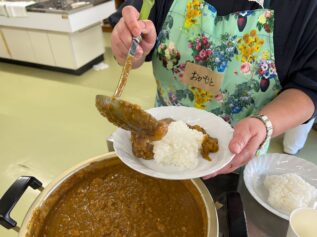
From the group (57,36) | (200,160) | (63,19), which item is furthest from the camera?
→ (57,36)

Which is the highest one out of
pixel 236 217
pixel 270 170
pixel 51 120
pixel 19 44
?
pixel 236 217

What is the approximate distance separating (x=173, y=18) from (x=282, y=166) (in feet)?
1.97

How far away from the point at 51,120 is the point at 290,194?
2217 mm

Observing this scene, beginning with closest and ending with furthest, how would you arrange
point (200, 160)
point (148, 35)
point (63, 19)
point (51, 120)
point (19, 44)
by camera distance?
1. point (200, 160)
2. point (148, 35)
3. point (51, 120)
4. point (63, 19)
5. point (19, 44)

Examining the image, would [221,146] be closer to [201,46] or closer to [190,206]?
[190,206]

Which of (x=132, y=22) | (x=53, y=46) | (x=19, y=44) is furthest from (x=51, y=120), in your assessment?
(x=132, y=22)

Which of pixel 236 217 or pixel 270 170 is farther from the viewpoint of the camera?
pixel 270 170

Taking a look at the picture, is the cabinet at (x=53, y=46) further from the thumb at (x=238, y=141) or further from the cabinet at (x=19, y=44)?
the thumb at (x=238, y=141)

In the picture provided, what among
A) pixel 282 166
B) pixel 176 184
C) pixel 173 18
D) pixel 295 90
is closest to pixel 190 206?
pixel 176 184

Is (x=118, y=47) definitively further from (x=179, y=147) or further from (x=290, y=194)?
(x=290, y=194)

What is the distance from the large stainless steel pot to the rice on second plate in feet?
0.20

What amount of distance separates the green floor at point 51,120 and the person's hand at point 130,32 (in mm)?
1323

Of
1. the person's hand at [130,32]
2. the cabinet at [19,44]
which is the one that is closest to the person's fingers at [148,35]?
the person's hand at [130,32]

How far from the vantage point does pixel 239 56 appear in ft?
3.02
